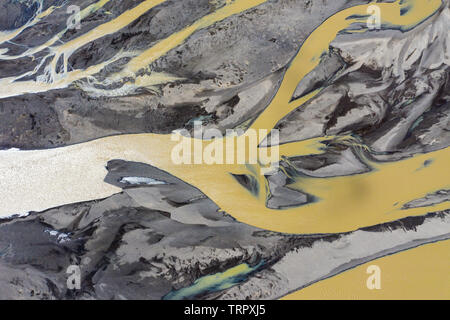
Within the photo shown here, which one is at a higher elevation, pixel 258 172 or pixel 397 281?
pixel 258 172

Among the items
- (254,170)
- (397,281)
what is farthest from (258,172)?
(397,281)

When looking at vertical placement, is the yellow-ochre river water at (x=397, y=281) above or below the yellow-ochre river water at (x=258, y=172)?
below

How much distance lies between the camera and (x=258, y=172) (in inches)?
39.9

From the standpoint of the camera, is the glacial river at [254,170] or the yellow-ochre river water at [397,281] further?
the glacial river at [254,170]

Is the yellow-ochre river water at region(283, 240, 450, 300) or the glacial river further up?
the glacial river

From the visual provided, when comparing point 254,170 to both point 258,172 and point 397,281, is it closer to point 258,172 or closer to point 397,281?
point 258,172

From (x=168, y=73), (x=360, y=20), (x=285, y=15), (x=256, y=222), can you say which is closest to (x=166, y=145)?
(x=168, y=73)

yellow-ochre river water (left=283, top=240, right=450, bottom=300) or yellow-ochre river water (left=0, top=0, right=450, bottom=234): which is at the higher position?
yellow-ochre river water (left=0, top=0, right=450, bottom=234)

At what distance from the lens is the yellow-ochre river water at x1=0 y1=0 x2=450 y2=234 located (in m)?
0.91

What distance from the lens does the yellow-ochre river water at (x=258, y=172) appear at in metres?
0.91

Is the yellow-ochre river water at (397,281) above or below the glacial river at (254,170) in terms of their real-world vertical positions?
below

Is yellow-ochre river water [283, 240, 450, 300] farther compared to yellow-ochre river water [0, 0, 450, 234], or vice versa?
yellow-ochre river water [0, 0, 450, 234]

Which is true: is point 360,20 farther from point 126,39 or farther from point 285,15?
point 126,39

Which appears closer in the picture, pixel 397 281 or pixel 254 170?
pixel 397 281
